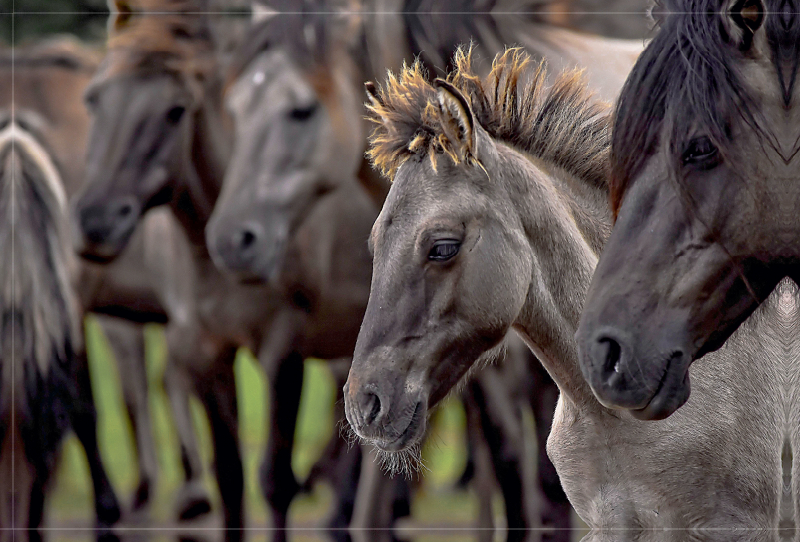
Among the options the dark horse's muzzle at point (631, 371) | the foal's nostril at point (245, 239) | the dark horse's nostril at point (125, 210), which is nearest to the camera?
the dark horse's muzzle at point (631, 371)

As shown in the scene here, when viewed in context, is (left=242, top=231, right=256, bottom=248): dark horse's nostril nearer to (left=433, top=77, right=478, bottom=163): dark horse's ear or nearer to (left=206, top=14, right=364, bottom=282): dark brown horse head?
(left=206, top=14, right=364, bottom=282): dark brown horse head

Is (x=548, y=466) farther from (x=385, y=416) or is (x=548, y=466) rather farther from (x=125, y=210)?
(x=125, y=210)

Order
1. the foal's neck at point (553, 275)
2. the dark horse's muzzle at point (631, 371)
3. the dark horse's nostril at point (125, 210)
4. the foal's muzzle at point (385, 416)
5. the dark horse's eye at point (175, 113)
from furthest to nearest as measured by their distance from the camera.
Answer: the dark horse's eye at point (175, 113)
the dark horse's nostril at point (125, 210)
the foal's neck at point (553, 275)
the foal's muzzle at point (385, 416)
the dark horse's muzzle at point (631, 371)

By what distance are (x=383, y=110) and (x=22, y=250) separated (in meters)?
1.80

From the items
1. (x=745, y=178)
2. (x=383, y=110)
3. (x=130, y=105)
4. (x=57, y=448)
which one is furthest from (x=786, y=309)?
(x=57, y=448)

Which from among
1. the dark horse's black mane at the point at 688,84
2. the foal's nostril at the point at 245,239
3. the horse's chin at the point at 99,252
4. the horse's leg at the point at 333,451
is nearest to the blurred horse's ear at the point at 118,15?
the horse's chin at the point at 99,252

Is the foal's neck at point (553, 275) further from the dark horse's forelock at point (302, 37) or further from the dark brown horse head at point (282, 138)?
the dark horse's forelock at point (302, 37)

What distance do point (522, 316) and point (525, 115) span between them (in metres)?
0.43

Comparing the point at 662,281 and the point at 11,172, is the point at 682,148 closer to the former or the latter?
the point at 662,281

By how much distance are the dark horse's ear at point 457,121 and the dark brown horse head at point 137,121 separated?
1.50m

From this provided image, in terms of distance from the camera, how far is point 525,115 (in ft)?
5.95

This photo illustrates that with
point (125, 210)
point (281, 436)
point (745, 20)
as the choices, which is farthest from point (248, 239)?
point (745, 20)

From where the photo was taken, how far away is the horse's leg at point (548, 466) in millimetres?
2682

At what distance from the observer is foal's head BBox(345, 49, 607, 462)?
157 centimetres
